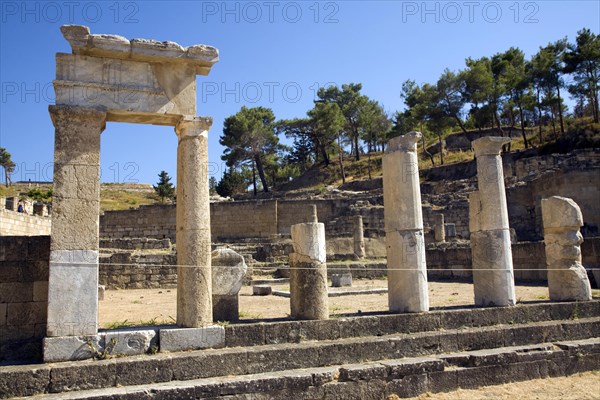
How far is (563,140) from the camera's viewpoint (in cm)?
3534

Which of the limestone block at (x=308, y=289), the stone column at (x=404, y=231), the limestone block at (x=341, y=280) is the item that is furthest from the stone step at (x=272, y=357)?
the limestone block at (x=341, y=280)

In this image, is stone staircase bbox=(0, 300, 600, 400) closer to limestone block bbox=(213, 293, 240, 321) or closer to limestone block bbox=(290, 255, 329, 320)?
limestone block bbox=(290, 255, 329, 320)

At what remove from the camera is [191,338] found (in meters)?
6.48

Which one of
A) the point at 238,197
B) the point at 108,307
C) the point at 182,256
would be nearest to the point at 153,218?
the point at 238,197

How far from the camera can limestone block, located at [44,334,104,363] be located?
19.4 ft

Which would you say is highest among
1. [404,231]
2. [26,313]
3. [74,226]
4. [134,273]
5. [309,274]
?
[74,226]

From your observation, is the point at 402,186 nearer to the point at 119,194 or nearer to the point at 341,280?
the point at 341,280

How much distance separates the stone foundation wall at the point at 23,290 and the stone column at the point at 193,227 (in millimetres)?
1739

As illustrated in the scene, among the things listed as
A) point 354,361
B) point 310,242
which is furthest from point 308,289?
point 354,361

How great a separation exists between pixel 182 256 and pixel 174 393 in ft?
6.10

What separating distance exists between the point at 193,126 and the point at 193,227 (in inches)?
55.6

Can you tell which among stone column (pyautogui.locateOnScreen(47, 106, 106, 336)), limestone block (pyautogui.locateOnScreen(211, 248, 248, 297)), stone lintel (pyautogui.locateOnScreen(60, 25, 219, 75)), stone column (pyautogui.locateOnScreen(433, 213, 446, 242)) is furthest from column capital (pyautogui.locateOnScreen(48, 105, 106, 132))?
stone column (pyautogui.locateOnScreen(433, 213, 446, 242))

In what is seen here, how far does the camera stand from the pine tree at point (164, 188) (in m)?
53.8

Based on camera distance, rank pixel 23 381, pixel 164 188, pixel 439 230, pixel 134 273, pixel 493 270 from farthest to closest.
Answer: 1. pixel 164 188
2. pixel 439 230
3. pixel 134 273
4. pixel 493 270
5. pixel 23 381
